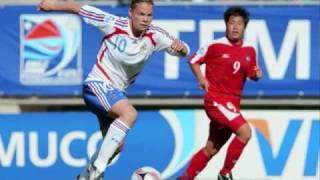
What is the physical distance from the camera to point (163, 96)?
1146 centimetres

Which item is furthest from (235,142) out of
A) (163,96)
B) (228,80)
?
(163,96)

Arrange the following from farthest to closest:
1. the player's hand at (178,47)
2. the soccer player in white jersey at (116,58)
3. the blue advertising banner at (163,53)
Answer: the blue advertising banner at (163,53)
the player's hand at (178,47)
the soccer player in white jersey at (116,58)

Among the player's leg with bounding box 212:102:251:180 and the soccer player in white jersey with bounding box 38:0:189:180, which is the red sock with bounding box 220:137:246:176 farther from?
the soccer player in white jersey with bounding box 38:0:189:180

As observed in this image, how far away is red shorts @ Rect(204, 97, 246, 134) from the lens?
28.6 ft

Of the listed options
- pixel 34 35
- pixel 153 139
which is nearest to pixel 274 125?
pixel 153 139

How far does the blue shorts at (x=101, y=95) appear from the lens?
7539mm

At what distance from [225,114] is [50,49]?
338 cm

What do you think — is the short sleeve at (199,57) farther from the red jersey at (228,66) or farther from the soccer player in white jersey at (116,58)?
the soccer player in white jersey at (116,58)

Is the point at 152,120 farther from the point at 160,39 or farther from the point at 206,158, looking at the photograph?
the point at 160,39

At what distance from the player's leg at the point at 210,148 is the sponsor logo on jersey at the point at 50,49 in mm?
2895

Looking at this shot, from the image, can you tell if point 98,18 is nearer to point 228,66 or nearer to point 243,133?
point 228,66

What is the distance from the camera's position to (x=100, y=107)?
7.66 metres

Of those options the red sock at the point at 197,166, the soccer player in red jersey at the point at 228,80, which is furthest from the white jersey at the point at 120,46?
the red sock at the point at 197,166

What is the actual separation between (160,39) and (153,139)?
10.9ft
